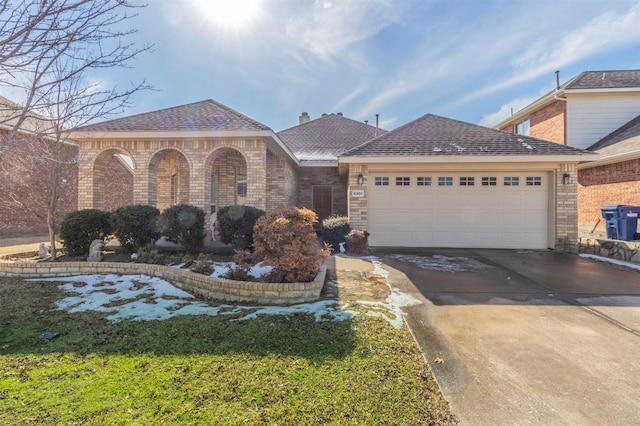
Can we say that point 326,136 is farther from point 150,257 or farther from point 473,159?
point 150,257

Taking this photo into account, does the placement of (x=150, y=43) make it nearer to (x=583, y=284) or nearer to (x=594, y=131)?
(x=583, y=284)

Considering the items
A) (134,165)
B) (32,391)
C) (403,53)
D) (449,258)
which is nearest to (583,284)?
(449,258)

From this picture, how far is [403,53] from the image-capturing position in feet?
36.3

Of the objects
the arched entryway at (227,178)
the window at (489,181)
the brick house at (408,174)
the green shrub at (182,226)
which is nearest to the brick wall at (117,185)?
the brick house at (408,174)

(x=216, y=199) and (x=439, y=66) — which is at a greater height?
(x=439, y=66)

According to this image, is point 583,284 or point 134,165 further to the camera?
point 134,165

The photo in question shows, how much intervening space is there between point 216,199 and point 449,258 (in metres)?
8.59

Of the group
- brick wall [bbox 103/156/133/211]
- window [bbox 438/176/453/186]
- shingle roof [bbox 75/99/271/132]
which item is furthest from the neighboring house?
brick wall [bbox 103/156/133/211]

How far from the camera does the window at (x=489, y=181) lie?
9.29 m

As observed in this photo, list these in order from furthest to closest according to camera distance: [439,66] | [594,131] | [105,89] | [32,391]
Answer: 1. [594,131]
2. [439,66]
3. [105,89]
4. [32,391]

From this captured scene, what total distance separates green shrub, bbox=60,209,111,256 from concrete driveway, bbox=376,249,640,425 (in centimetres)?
746

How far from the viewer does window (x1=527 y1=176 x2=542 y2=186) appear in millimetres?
9203

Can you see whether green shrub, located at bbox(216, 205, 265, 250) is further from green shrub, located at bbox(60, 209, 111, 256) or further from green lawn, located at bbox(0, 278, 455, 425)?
green lawn, located at bbox(0, 278, 455, 425)

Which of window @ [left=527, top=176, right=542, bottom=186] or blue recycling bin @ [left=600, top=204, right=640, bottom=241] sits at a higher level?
window @ [left=527, top=176, right=542, bottom=186]
